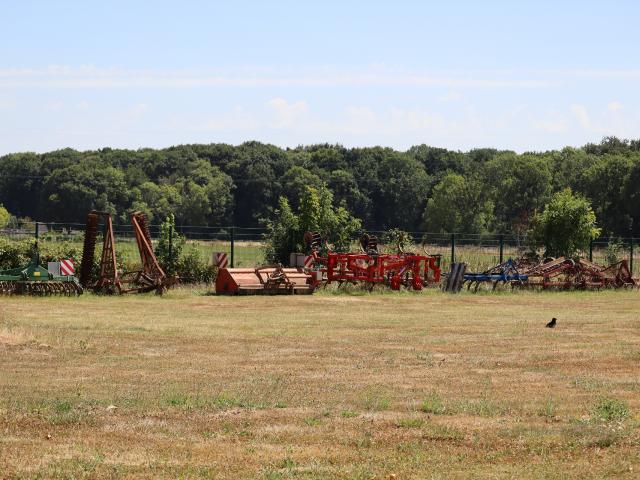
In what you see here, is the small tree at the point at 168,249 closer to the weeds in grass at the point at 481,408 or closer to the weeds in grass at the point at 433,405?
the weeds in grass at the point at 433,405

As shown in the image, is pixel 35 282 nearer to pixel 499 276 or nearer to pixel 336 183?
pixel 499 276

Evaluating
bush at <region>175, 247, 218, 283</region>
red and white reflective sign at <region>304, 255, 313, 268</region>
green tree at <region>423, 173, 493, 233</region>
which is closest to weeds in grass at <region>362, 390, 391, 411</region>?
red and white reflective sign at <region>304, 255, 313, 268</region>

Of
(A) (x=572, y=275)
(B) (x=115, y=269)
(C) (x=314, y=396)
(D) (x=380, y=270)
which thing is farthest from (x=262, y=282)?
(C) (x=314, y=396)

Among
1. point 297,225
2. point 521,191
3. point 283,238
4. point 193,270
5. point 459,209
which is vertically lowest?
point 193,270

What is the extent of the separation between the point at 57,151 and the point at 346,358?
5193 inches

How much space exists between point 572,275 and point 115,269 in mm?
15936

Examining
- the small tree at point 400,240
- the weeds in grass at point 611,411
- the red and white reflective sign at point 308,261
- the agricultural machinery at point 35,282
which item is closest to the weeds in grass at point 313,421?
the weeds in grass at point 611,411

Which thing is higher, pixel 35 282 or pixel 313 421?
pixel 35 282

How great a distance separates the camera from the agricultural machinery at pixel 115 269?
33031mm

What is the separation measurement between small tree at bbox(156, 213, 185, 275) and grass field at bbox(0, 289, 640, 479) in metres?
11.4

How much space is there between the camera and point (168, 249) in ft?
127

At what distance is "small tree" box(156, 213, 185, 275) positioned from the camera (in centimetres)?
3856

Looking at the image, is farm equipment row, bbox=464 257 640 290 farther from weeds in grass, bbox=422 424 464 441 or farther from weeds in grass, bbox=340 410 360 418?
weeds in grass, bbox=422 424 464 441

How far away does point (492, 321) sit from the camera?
26.3m
